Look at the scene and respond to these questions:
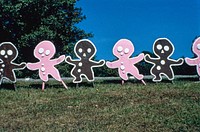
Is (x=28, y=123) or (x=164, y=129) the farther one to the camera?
A: (x=28, y=123)

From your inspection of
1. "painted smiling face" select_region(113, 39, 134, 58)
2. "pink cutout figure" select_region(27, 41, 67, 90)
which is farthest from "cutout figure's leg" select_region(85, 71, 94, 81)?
"painted smiling face" select_region(113, 39, 134, 58)

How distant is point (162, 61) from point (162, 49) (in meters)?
0.49

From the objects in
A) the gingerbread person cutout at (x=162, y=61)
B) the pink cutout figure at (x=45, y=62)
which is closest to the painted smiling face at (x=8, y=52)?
the pink cutout figure at (x=45, y=62)

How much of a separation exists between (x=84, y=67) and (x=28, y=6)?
1255 cm

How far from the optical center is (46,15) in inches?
1045

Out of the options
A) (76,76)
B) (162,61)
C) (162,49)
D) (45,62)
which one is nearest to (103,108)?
(76,76)

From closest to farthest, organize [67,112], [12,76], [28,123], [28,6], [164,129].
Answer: [164,129], [28,123], [67,112], [12,76], [28,6]

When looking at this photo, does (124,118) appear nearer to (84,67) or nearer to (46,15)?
(84,67)

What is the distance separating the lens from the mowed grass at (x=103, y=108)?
28.6 ft

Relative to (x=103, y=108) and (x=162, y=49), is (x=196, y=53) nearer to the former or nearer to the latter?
(x=162, y=49)

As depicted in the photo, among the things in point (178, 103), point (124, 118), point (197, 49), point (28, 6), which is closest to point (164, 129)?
point (124, 118)

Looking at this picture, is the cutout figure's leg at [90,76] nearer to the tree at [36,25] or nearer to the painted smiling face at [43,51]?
the painted smiling face at [43,51]

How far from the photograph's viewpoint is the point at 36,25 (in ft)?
86.0

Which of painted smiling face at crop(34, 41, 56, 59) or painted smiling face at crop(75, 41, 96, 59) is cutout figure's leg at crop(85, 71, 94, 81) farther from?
painted smiling face at crop(34, 41, 56, 59)
